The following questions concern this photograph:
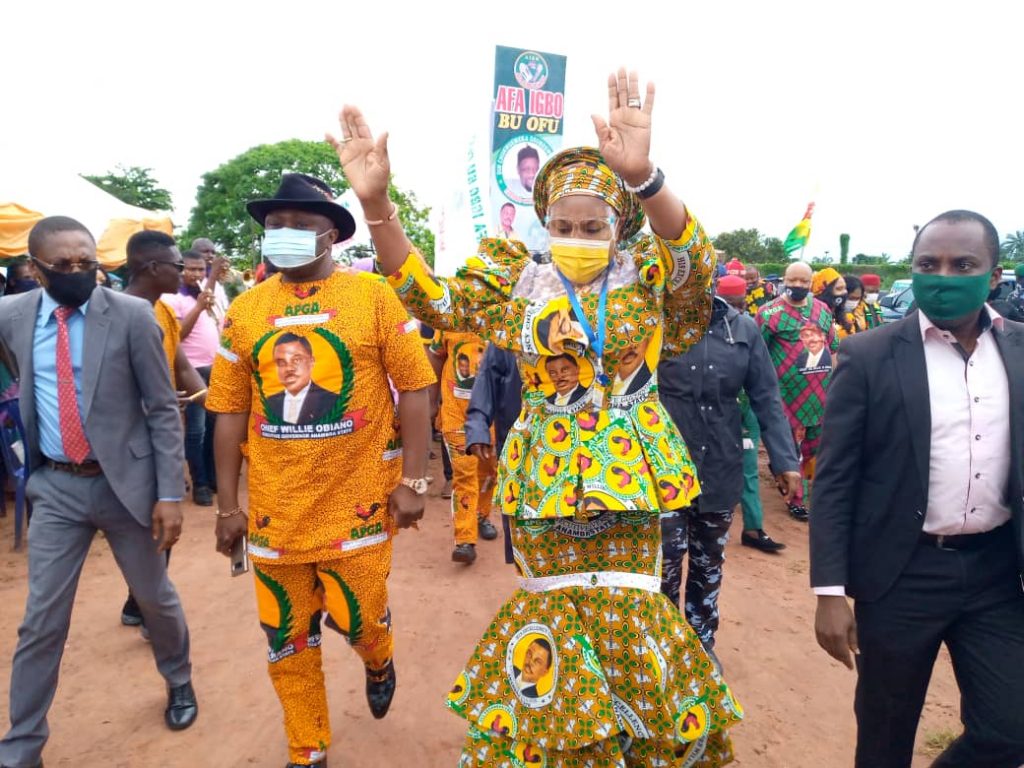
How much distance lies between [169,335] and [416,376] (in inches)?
95.8

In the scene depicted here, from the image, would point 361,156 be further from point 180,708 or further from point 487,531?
point 487,531

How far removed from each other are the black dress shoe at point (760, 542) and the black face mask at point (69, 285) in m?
5.17

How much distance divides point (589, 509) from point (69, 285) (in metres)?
2.44

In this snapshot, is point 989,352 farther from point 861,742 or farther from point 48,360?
point 48,360

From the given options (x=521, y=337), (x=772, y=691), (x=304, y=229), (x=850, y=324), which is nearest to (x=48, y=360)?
(x=304, y=229)

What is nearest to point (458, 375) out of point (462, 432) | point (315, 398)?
point (462, 432)

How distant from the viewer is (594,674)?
2.47 m

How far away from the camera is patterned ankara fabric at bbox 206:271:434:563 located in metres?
2.87

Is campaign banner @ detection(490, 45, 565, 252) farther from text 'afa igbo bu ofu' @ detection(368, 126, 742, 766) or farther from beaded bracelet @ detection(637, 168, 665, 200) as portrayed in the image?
beaded bracelet @ detection(637, 168, 665, 200)

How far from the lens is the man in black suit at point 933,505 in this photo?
2326mm

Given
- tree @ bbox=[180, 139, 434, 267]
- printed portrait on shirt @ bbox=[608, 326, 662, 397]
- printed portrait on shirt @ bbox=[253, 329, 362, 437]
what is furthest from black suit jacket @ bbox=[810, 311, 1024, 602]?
tree @ bbox=[180, 139, 434, 267]

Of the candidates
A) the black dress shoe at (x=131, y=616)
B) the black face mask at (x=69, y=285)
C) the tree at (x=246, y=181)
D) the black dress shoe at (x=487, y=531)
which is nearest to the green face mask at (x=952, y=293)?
the black face mask at (x=69, y=285)

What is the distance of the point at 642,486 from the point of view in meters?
2.39

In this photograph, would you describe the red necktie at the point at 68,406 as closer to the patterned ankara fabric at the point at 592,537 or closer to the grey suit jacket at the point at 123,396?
the grey suit jacket at the point at 123,396
